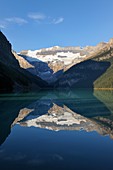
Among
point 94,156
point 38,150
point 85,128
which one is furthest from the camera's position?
point 85,128

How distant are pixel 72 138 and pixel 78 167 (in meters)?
10.4

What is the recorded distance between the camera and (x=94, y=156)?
1919cm

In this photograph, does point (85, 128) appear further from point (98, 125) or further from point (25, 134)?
point (25, 134)

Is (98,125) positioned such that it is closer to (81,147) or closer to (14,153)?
(81,147)

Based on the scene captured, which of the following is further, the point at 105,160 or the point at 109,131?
the point at 109,131

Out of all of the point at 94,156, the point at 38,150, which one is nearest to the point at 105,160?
the point at 94,156

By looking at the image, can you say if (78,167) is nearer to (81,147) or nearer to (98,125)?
(81,147)

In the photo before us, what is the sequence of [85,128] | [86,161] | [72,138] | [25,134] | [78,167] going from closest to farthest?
[78,167], [86,161], [72,138], [25,134], [85,128]

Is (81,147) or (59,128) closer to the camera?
(81,147)

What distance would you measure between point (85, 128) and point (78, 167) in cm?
1583

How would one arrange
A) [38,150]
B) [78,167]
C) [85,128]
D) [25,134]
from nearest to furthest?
[78,167], [38,150], [25,134], [85,128]

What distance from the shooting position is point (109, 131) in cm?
2927

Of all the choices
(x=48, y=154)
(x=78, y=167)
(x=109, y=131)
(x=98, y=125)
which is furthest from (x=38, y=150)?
(x=98, y=125)

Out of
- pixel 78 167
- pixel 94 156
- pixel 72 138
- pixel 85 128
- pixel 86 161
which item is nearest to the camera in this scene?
pixel 78 167
